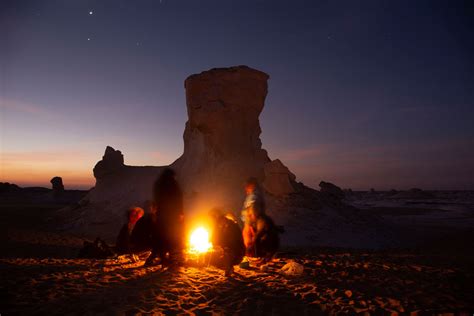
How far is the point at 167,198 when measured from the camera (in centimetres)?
755

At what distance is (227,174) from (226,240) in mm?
12631

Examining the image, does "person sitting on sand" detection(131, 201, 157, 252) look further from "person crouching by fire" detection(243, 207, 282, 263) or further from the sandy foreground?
"person crouching by fire" detection(243, 207, 282, 263)

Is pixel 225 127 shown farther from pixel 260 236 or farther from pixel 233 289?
pixel 233 289

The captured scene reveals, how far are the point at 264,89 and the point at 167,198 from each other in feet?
52.5

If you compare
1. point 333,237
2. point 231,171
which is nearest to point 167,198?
point 333,237

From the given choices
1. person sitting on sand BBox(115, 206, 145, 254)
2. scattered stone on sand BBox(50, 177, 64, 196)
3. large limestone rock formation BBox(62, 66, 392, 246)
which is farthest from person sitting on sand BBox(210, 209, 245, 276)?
scattered stone on sand BBox(50, 177, 64, 196)

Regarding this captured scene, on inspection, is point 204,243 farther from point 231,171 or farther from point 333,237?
point 231,171

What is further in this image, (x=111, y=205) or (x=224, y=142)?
(x=111, y=205)

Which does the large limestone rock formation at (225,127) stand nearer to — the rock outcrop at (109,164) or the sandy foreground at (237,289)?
the rock outcrop at (109,164)

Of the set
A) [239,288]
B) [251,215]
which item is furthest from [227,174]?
[239,288]

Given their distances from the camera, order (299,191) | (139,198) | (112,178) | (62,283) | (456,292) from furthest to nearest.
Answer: (112,178) → (139,198) → (299,191) → (62,283) → (456,292)

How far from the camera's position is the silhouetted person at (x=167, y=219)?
7539mm

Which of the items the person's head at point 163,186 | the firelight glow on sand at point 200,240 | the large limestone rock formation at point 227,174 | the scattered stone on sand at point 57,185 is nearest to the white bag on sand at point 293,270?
the firelight glow on sand at point 200,240

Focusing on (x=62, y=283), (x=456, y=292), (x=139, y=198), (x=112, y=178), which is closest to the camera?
(x=456, y=292)
